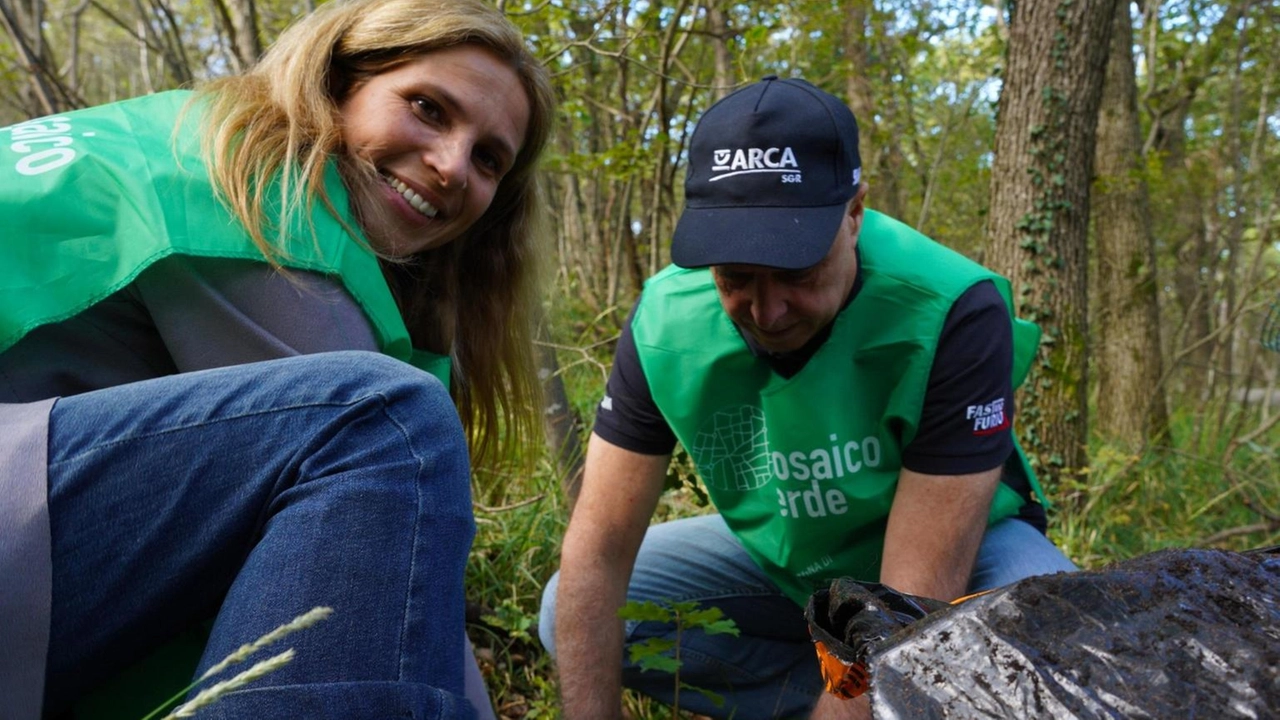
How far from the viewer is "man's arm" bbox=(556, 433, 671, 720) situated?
6.83 feet

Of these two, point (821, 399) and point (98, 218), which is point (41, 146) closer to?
point (98, 218)

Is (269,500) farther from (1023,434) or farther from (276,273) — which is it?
(1023,434)

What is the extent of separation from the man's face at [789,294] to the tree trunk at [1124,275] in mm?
5073

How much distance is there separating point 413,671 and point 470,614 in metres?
1.64

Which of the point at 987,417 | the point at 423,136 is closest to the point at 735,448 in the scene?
the point at 987,417

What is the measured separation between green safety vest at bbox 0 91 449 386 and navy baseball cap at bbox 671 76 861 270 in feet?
2.30

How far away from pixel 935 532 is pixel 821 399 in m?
0.34

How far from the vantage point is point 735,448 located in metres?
2.10

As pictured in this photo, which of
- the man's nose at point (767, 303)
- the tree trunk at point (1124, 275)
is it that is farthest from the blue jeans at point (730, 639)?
the tree trunk at point (1124, 275)

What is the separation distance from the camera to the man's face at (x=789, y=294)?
1.83 metres

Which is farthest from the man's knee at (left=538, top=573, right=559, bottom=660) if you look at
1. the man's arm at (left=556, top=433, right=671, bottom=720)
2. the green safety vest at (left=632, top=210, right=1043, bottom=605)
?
the green safety vest at (left=632, top=210, right=1043, bottom=605)

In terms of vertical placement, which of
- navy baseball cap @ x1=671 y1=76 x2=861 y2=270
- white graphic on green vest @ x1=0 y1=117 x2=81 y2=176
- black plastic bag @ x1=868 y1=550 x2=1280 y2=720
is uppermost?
white graphic on green vest @ x1=0 y1=117 x2=81 y2=176

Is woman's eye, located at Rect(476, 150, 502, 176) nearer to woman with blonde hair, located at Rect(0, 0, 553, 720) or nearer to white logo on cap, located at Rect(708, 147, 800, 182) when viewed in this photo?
woman with blonde hair, located at Rect(0, 0, 553, 720)

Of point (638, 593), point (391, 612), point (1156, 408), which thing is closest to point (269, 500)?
point (391, 612)
